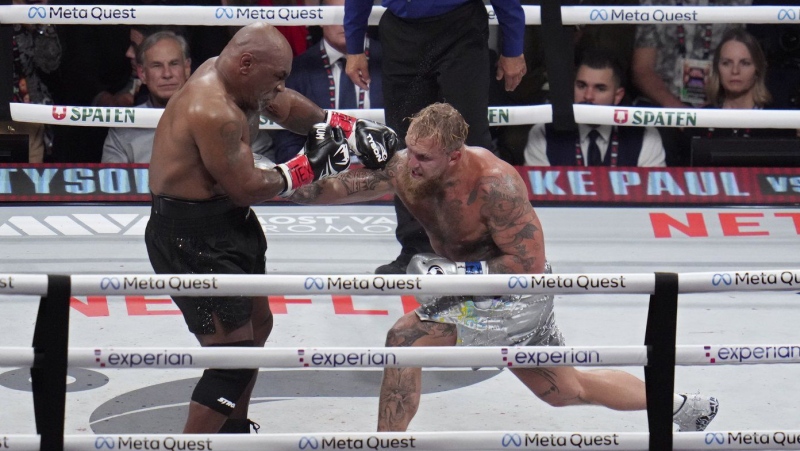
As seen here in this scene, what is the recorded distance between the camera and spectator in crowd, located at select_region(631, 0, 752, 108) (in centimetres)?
602

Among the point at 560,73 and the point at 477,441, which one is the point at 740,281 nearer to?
the point at 477,441

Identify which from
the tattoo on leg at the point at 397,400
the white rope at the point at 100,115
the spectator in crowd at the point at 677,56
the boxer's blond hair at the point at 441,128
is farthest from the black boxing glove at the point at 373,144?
the spectator in crowd at the point at 677,56

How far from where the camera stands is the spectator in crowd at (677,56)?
19.7 ft

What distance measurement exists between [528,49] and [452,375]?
2554mm

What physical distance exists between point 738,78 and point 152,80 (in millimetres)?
3019

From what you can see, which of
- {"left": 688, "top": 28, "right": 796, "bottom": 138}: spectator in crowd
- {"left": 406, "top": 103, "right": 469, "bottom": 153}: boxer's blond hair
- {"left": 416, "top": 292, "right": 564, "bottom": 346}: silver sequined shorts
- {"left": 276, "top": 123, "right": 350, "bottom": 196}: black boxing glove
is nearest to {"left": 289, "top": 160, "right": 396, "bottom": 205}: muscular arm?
{"left": 276, "top": 123, "right": 350, "bottom": 196}: black boxing glove

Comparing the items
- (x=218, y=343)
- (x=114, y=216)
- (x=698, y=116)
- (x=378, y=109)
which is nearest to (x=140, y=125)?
(x=114, y=216)

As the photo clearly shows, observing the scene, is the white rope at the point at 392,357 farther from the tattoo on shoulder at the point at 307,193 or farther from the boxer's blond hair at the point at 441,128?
the tattoo on shoulder at the point at 307,193

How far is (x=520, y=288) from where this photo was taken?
2.61m

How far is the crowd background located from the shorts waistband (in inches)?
89.4

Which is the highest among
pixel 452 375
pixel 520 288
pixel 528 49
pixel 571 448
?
pixel 528 49

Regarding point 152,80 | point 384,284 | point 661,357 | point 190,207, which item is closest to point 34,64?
point 152,80

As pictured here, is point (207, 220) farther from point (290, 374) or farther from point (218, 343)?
point (290, 374)

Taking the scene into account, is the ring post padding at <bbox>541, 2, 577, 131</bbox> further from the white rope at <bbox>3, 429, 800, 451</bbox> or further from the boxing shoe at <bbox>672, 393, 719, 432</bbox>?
the white rope at <bbox>3, 429, 800, 451</bbox>
